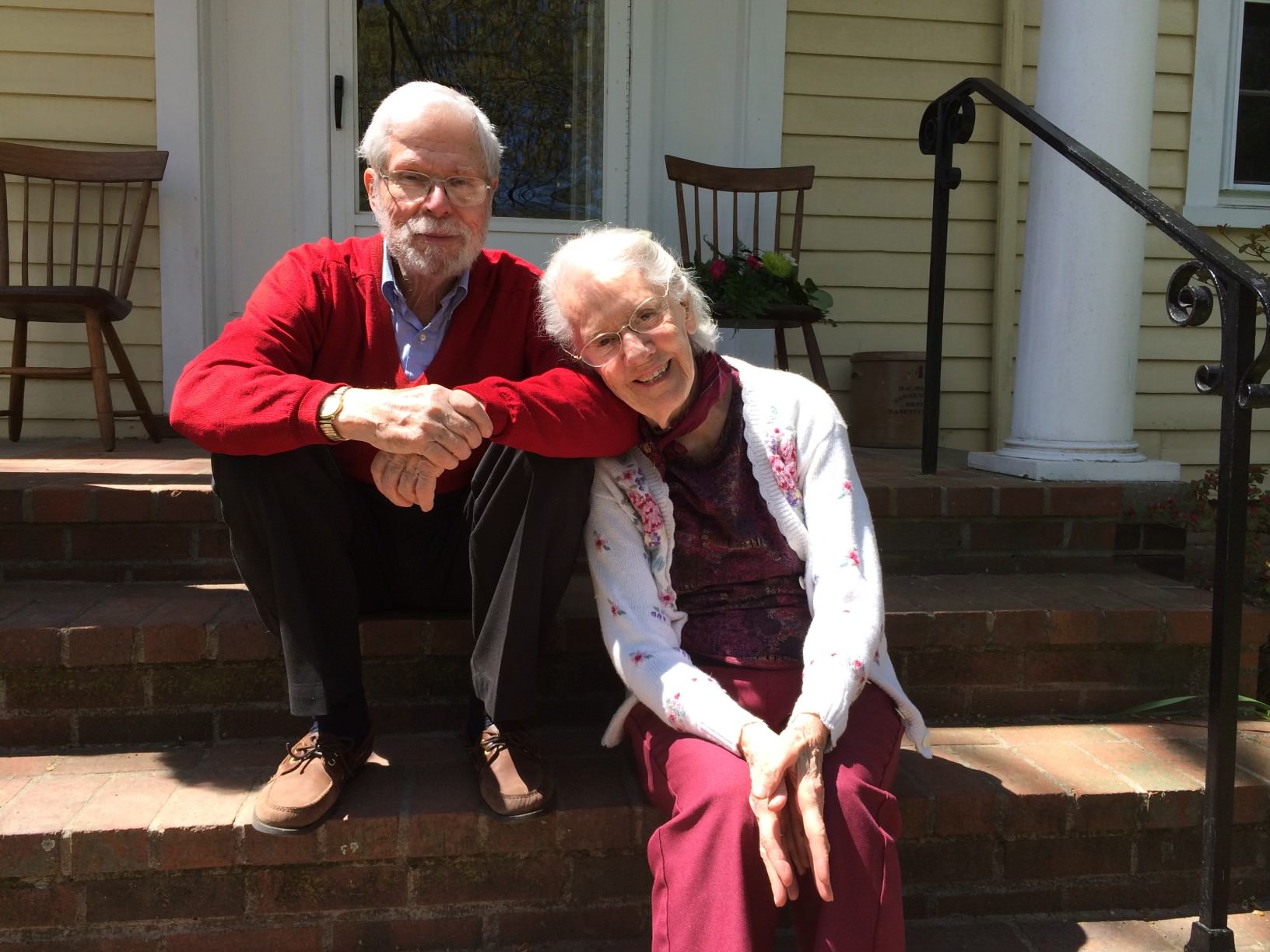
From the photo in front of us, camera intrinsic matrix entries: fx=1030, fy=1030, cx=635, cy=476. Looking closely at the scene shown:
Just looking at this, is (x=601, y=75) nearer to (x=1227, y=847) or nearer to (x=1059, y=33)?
(x=1059, y=33)

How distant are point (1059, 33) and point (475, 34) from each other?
1.93 meters

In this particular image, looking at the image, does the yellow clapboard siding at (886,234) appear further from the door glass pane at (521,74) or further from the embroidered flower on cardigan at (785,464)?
the embroidered flower on cardigan at (785,464)

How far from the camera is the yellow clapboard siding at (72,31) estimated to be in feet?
10.8

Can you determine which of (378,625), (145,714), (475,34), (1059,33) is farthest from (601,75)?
(145,714)

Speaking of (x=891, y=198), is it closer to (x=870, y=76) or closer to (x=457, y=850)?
(x=870, y=76)

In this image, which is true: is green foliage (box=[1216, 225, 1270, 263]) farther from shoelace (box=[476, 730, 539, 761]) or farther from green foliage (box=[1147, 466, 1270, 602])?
Result: shoelace (box=[476, 730, 539, 761])

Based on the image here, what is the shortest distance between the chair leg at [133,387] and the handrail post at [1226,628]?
9.62 feet

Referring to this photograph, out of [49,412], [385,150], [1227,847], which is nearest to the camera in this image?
[1227,847]

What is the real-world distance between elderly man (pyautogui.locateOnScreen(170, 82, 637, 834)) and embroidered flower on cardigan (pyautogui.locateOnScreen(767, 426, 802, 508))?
225 mm

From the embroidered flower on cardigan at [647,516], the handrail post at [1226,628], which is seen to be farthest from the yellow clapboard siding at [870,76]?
the embroidered flower on cardigan at [647,516]

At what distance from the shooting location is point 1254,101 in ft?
12.7

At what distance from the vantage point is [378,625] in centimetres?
191

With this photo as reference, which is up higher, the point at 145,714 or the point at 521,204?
the point at 521,204

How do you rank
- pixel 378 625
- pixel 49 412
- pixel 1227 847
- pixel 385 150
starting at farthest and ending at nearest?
pixel 49 412 < pixel 378 625 < pixel 385 150 < pixel 1227 847
